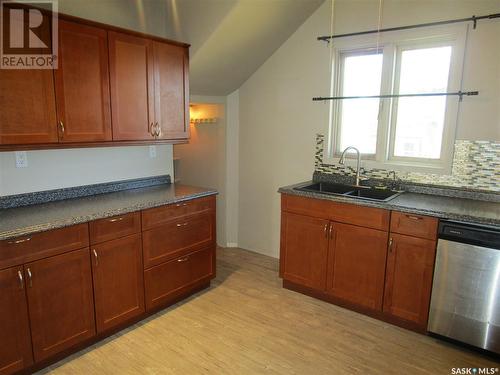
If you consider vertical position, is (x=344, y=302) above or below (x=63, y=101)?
below

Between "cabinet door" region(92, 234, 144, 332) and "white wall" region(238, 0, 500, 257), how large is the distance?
182 centimetres

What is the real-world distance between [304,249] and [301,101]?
1.54 meters

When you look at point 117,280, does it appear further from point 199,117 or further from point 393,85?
point 393,85

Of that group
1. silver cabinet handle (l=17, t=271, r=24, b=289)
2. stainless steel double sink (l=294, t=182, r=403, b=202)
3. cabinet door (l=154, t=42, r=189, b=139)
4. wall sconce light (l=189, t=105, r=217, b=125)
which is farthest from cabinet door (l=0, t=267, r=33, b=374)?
wall sconce light (l=189, t=105, r=217, b=125)

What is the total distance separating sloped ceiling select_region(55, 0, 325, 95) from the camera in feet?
9.11

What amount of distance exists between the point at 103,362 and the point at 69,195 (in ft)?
4.08

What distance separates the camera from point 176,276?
2.88 m

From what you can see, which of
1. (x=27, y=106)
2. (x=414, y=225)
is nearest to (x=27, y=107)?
(x=27, y=106)

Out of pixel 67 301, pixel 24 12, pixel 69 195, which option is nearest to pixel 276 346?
pixel 67 301

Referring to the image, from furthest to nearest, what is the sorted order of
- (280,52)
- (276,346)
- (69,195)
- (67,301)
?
(280,52) < (69,195) < (276,346) < (67,301)

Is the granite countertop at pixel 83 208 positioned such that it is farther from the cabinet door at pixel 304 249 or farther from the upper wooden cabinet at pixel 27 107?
the cabinet door at pixel 304 249

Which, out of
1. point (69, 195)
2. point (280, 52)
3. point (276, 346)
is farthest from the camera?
point (280, 52)

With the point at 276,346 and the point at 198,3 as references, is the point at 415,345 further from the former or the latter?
the point at 198,3

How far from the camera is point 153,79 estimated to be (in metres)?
2.83
